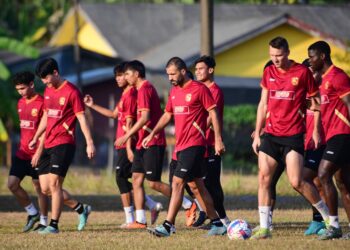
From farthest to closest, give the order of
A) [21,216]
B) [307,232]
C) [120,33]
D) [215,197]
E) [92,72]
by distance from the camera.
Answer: [120,33], [92,72], [21,216], [215,197], [307,232]

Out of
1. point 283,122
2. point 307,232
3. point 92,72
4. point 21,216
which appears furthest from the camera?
point 92,72

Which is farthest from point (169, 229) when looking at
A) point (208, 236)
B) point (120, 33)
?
point (120, 33)

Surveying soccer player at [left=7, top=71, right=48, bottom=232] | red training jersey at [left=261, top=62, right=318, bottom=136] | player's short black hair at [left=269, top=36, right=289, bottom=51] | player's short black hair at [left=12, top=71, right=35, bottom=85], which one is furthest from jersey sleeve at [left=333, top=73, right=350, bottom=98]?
player's short black hair at [left=12, top=71, right=35, bottom=85]

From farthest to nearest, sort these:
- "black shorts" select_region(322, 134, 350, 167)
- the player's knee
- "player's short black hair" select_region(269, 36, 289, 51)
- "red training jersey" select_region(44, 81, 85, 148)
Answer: the player's knee
"red training jersey" select_region(44, 81, 85, 148)
"black shorts" select_region(322, 134, 350, 167)
"player's short black hair" select_region(269, 36, 289, 51)

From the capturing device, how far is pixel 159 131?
15.7 metres

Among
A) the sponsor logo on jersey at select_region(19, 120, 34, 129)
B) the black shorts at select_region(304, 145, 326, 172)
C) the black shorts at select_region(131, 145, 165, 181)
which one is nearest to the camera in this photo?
the black shorts at select_region(304, 145, 326, 172)

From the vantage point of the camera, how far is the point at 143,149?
17.4 meters

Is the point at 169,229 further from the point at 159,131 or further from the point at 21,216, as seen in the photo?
the point at 21,216

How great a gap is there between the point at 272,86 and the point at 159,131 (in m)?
2.11

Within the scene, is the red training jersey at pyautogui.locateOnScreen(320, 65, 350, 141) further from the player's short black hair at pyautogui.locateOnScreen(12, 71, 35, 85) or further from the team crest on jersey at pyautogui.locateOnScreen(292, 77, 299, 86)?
the player's short black hair at pyautogui.locateOnScreen(12, 71, 35, 85)

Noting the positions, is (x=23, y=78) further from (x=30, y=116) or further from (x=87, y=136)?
(x=87, y=136)

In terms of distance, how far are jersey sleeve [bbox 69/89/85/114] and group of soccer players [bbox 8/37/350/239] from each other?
0.01 m

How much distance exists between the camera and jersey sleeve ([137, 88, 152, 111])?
1676cm

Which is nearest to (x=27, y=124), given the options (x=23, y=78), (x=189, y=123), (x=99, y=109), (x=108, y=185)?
(x=23, y=78)
